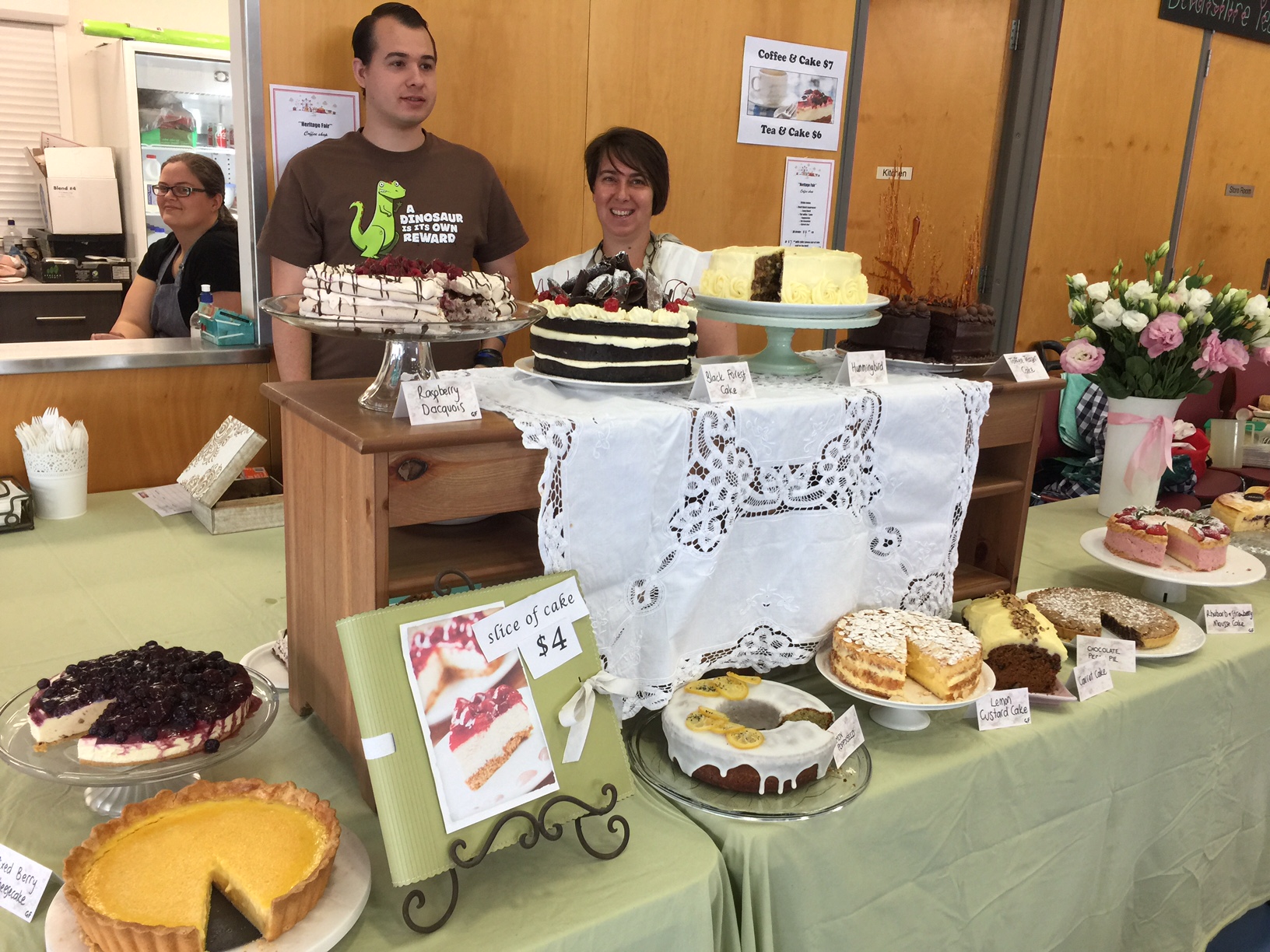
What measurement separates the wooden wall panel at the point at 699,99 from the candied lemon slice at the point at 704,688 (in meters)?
2.05

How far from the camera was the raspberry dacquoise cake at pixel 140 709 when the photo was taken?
3.34 ft

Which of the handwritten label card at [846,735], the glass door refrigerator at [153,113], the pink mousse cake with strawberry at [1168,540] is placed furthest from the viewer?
the glass door refrigerator at [153,113]

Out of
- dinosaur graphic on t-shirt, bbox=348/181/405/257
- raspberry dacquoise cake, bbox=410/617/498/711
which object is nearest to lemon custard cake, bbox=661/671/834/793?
raspberry dacquoise cake, bbox=410/617/498/711

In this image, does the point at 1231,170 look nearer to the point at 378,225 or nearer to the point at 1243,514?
the point at 1243,514

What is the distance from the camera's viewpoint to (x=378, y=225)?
242cm

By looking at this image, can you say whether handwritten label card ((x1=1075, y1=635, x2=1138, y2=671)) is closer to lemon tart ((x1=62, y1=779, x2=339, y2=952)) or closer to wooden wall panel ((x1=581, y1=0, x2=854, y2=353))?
lemon tart ((x1=62, y1=779, x2=339, y2=952))

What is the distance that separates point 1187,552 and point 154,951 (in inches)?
70.7

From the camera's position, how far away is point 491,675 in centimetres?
99

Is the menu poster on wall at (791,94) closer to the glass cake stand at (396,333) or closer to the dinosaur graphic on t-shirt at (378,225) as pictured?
the dinosaur graphic on t-shirt at (378,225)

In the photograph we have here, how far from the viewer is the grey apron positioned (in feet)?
9.66

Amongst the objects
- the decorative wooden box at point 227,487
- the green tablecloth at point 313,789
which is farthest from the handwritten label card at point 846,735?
the decorative wooden box at point 227,487

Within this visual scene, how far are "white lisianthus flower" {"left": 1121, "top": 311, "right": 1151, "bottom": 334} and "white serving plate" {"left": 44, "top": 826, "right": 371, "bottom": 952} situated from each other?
185cm

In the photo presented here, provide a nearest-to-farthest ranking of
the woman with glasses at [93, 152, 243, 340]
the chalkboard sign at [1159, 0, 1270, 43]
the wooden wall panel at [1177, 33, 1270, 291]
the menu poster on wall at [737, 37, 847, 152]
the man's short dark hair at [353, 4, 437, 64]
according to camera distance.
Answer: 1. the man's short dark hair at [353, 4, 437, 64]
2. the woman with glasses at [93, 152, 243, 340]
3. the menu poster on wall at [737, 37, 847, 152]
4. the chalkboard sign at [1159, 0, 1270, 43]
5. the wooden wall panel at [1177, 33, 1270, 291]

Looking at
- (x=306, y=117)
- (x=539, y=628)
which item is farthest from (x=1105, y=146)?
(x=539, y=628)
